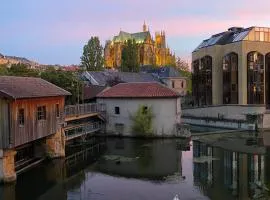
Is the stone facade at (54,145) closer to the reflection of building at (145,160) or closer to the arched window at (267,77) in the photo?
the reflection of building at (145,160)

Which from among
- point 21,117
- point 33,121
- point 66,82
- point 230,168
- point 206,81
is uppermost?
point 206,81

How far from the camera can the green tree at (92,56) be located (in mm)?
88812

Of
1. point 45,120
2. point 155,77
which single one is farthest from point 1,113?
point 155,77

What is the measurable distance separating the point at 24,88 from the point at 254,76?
151 feet

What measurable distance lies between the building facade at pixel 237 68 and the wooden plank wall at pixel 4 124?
158 ft

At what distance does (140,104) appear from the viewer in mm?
47344

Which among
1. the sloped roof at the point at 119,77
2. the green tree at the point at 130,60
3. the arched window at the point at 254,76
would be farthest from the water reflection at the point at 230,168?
the green tree at the point at 130,60

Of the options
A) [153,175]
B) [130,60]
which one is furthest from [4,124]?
[130,60]

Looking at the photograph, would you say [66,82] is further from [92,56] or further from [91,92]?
[92,56]

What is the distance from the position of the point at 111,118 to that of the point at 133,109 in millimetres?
3244

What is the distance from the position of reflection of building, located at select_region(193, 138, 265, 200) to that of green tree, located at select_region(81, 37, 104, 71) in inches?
2062

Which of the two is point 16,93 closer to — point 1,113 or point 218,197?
point 1,113

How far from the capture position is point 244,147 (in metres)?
40.1

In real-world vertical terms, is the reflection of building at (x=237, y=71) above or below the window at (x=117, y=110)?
above
